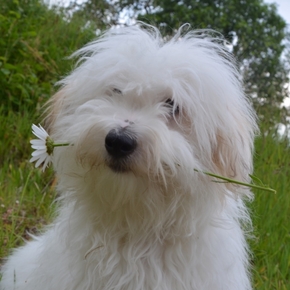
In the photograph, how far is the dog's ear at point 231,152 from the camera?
195cm

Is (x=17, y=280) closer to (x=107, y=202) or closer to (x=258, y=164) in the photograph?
(x=107, y=202)

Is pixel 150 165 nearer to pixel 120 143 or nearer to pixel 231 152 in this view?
pixel 120 143

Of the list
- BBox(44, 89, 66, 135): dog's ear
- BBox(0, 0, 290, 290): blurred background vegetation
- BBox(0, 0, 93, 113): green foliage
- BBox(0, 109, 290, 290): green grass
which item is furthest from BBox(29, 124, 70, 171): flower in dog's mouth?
BBox(0, 0, 93, 113): green foliage

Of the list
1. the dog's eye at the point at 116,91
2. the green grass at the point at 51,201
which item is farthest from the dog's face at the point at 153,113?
the green grass at the point at 51,201

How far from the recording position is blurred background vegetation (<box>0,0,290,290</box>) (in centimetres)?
310

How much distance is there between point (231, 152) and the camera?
1965 millimetres

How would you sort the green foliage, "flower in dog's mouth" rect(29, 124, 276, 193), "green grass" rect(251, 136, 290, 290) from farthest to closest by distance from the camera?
the green foliage
"green grass" rect(251, 136, 290, 290)
"flower in dog's mouth" rect(29, 124, 276, 193)

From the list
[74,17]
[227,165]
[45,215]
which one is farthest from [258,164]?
[74,17]

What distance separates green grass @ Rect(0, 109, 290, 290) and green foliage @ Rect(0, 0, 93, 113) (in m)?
0.24

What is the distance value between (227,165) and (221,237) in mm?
353

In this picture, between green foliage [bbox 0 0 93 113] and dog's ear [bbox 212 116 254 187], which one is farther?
green foliage [bbox 0 0 93 113]

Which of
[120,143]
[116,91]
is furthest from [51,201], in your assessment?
[120,143]

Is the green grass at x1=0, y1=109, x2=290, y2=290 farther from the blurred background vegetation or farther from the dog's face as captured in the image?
the dog's face

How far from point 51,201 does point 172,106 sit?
194 cm
